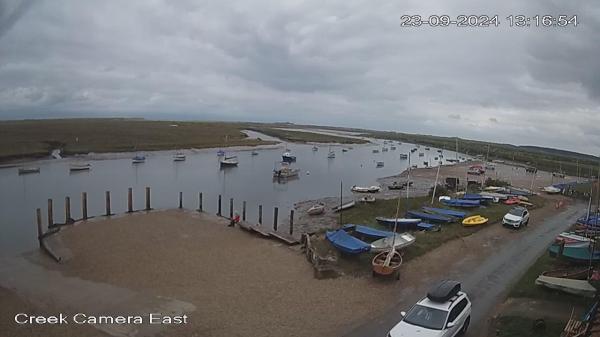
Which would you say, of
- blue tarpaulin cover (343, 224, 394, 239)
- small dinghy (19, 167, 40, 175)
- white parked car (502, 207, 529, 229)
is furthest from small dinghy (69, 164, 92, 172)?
white parked car (502, 207, 529, 229)

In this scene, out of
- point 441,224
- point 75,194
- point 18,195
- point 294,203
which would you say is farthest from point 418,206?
point 18,195

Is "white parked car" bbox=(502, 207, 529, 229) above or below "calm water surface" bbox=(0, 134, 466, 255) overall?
above

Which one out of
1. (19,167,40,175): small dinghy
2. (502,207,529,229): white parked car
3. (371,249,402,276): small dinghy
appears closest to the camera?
(371,249,402,276): small dinghy

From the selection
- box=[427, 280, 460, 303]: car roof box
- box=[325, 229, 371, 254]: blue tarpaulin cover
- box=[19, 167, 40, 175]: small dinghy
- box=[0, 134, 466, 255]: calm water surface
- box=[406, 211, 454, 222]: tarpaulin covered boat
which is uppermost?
box=[427, 280, 460, 303]: car roof box

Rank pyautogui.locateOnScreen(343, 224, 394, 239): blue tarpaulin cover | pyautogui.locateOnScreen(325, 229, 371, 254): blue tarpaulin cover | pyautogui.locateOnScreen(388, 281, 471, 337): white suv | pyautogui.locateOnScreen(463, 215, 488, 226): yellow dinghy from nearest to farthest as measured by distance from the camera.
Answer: pyautogui.locateOnScreen(388, 281, 471, 337): white suv → pyautogui.locateOnScreen(325, 229, 371, 254): blue tarpaulin cover → pyautogui.locateOnScreen(343, 224, 394, 239): blue tarpaulin cover → pyautogui.locateOnScreen(463, 215, 488, 226): yellow dinghy

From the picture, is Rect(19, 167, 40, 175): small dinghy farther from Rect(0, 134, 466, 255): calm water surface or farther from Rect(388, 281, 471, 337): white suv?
Rect(388, 281, 471, 337): white suv

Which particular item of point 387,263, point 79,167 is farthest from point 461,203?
point 79,167

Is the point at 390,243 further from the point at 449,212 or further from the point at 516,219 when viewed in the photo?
the point at 516,219
